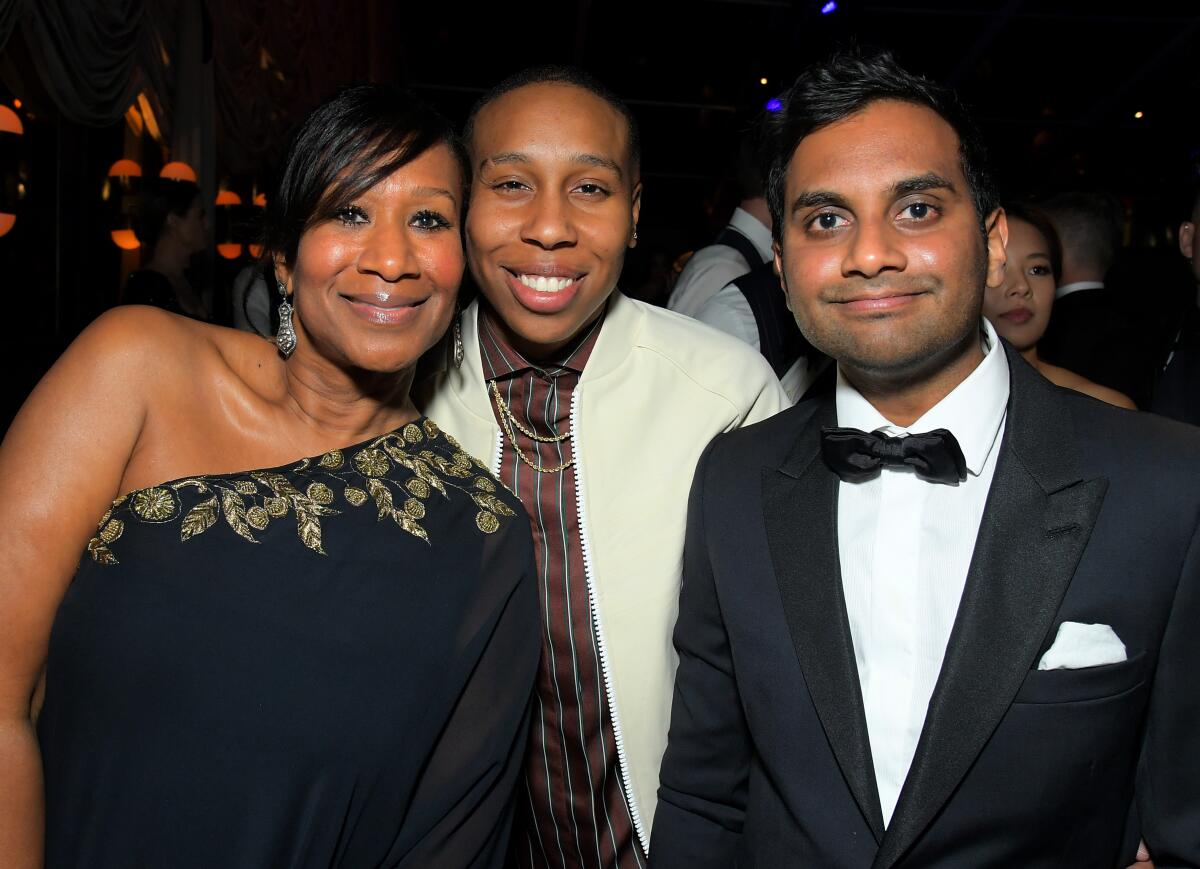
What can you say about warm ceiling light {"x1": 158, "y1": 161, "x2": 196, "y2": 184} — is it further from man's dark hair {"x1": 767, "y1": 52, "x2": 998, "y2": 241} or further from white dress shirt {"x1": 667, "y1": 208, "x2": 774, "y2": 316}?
man's dark hair {"x1": 767, "y1": 52, "x2": 998, "y2": 241}

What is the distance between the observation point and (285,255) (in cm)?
165

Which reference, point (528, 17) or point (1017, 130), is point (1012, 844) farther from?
point (1017, 130)

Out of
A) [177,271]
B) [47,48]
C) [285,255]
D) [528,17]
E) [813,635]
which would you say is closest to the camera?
[813,635]

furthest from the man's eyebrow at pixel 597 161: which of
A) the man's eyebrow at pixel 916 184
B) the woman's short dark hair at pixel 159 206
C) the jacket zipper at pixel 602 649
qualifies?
the woman's short dark hair at pixel 159 206

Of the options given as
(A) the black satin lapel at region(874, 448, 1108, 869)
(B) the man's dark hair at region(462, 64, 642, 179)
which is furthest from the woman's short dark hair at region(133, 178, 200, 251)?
(A) the black satin lapel at region(874, 448, 1108, 869)

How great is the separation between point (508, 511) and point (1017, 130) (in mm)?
11343

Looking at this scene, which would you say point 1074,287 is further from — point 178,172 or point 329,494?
point 178,172

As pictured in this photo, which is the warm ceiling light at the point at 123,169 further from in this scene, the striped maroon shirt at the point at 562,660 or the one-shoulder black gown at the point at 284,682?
the one-shoulder black gown at the point at 284,682

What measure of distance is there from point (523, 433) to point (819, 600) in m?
0.72

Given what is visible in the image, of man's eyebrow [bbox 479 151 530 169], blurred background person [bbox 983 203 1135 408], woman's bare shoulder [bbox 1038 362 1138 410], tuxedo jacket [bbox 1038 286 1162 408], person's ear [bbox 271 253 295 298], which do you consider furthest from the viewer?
tuxedo jacket [bbox 1038 286 1162 408]

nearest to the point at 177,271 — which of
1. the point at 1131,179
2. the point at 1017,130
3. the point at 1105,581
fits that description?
the point at 1105,581

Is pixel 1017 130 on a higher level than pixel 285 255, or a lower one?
higher

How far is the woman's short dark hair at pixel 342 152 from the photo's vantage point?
5.15 ft

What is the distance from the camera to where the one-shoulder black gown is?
1394 mm
